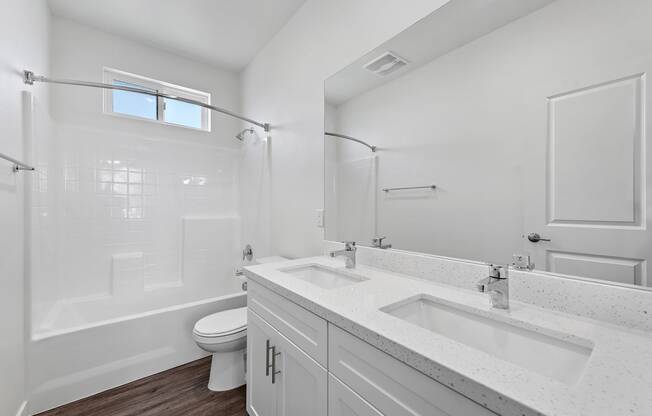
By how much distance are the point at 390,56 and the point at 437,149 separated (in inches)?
22.8

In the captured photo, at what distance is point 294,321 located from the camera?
105 centimetres

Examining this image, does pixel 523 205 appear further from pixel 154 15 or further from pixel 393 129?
pixel 154 15

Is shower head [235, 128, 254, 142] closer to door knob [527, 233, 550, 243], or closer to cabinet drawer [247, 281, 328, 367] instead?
cabinet drawer [247, 281, 328, 367]

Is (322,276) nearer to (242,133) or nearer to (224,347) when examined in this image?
(224,347)

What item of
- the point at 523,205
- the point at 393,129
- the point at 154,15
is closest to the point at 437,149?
the point at 393,129

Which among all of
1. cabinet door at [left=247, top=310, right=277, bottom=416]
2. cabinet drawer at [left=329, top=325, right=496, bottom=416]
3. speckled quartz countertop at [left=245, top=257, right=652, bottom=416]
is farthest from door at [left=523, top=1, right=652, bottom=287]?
cabinet door at [left=247, top=310, right=277, bottom=416]

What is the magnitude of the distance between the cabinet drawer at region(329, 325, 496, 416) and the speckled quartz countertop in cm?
3

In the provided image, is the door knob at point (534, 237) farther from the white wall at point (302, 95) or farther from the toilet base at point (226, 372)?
the toilet base at point (226, 372)

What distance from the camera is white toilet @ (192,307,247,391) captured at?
171 centimetres

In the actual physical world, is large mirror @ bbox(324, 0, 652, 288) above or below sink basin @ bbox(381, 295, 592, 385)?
above

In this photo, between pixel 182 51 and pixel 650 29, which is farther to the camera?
pixel 182 51

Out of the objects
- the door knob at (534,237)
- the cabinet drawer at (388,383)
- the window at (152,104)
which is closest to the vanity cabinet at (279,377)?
the cabinet drawer at (388,383)

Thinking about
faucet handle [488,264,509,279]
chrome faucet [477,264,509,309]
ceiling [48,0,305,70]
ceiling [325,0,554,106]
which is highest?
ceiling [48,0,305,70]

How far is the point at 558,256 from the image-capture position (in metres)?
0.87
